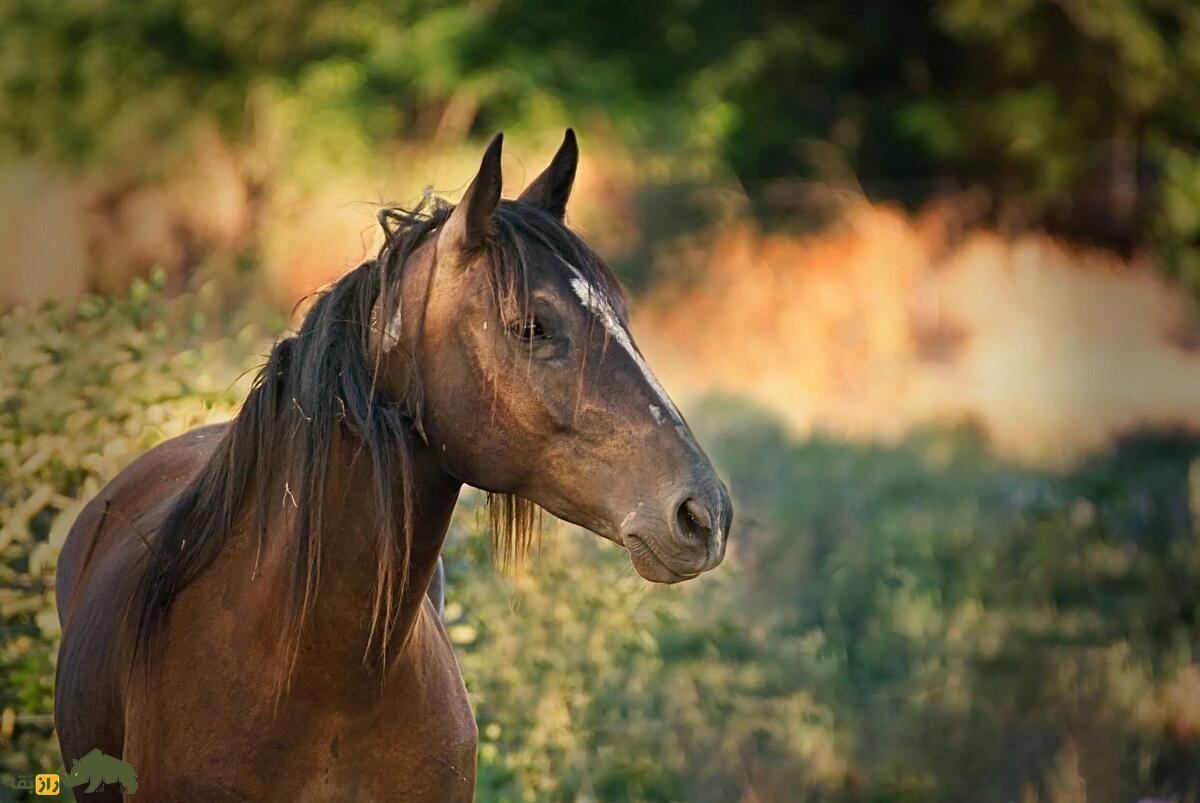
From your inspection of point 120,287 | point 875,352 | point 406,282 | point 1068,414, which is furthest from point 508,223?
point 120,287

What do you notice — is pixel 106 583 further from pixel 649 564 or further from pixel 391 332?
pixel 649 564

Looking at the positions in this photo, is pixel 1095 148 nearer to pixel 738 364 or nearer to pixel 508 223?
pixel 738 364

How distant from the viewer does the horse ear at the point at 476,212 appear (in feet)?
8.04

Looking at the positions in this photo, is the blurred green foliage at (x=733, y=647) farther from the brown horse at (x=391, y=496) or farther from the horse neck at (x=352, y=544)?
the horse neck at (x=352, y=544)

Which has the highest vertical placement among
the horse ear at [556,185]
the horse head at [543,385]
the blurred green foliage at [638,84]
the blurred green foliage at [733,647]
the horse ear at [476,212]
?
the blurred green foliage at [638,84]

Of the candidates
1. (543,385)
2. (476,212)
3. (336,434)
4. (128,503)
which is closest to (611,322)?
(543,385)

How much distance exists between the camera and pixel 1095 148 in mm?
15492

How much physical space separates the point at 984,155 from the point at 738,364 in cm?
497

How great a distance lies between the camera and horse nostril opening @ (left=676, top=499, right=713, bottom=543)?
228 cm

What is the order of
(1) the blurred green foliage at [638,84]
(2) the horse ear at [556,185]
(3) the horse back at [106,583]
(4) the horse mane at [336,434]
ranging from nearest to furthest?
(4) the horse mane at [336,434]
(2) the horse ear at [556,185]
(3) the horse back at [106,583]
(1) the blurred green foliage at [638,84]

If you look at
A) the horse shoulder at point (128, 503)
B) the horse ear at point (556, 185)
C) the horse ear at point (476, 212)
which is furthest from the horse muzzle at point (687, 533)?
the horse shoulder at point (128, 503)

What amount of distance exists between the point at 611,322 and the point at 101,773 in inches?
53.9

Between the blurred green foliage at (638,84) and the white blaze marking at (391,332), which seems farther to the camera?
the blurred green foliage at (638,84)

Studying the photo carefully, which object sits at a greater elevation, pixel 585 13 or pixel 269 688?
pixel 585 13
